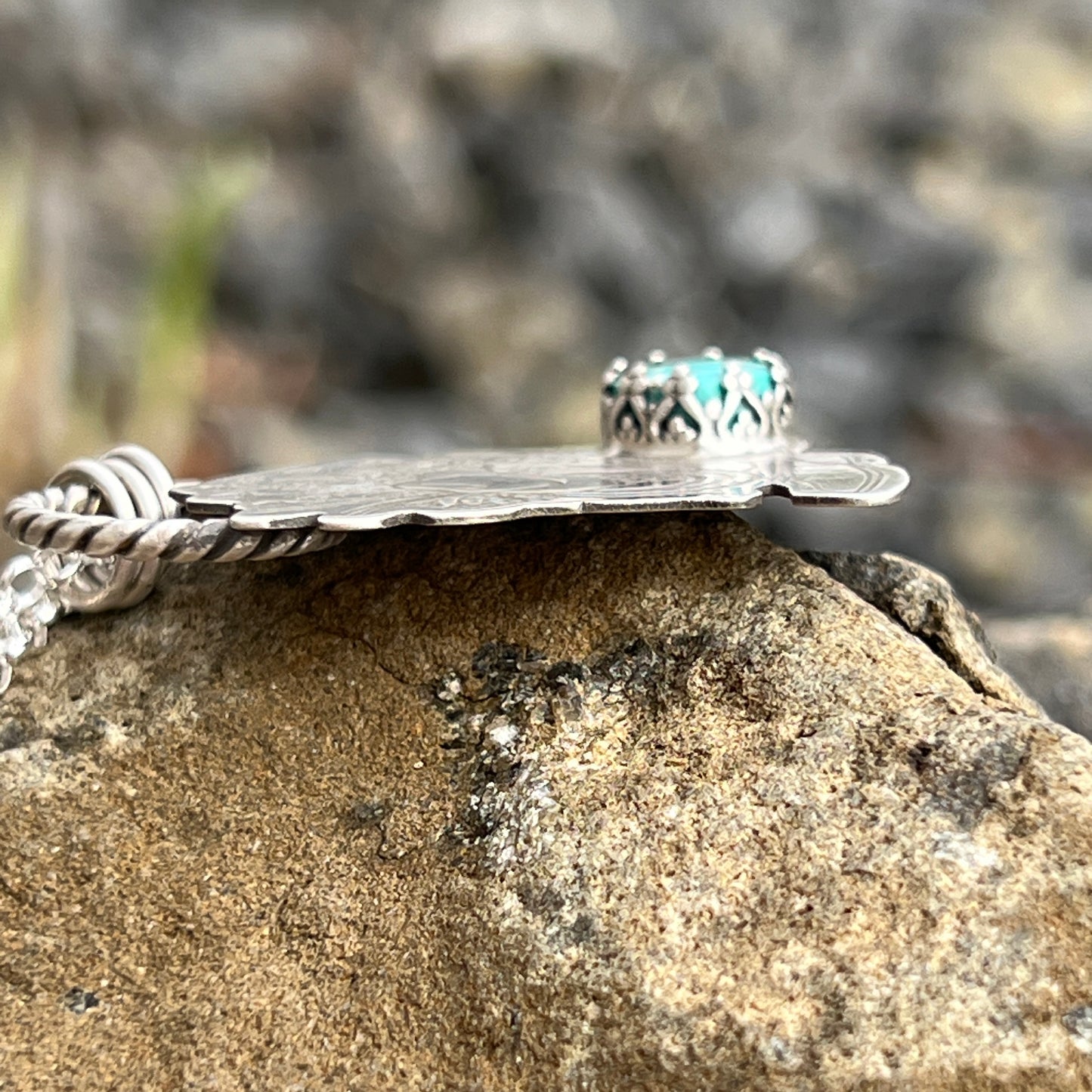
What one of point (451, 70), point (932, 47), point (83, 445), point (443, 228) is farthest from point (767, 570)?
point (932, 47)

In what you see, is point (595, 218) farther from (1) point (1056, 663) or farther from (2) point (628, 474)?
(2) point (628, 474)

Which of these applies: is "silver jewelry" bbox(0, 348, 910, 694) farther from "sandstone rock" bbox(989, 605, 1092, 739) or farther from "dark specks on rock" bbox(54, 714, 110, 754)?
"sandstone rock" bbox(989, 605, 1092, 739)

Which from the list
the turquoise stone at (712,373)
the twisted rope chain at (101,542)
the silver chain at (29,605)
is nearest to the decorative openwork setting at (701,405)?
the turquoise stone at (712,373)

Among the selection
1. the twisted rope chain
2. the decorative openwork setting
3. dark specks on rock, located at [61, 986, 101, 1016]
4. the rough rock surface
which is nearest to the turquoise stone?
the decorative openwork setting

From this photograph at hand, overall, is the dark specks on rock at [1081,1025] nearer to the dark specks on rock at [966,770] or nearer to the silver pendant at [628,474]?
the dark specks on rock at [966,770]

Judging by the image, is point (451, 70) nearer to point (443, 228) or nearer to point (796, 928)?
point (443, 228)
